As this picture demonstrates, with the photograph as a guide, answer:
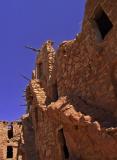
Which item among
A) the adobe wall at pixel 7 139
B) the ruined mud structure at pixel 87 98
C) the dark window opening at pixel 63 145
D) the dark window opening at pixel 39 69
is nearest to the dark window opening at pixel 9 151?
the adobe wall at pixel 7 139

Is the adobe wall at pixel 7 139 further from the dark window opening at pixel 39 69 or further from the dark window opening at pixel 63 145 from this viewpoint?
the dark window opening at pixel 63 145

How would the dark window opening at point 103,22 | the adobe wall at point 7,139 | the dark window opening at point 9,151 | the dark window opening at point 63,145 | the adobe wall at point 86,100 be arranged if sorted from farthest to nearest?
1. the dark window opening at point 9,151
2. the adobe wall at point 7,139
3. the dark window opening at point 63,145
4. the dark window opening at point 103,22
5. the adobe wall at point 86,100

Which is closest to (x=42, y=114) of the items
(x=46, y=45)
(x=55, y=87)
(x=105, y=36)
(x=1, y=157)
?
(x=55, y=87)

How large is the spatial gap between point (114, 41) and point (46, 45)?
9.72m

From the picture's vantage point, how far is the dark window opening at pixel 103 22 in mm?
15045

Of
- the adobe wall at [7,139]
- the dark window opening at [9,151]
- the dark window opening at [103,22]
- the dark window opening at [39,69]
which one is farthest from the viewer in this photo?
the dark window opening at [9,151]

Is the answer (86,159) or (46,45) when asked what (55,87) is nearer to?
(46,45)

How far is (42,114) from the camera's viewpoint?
19.1 m

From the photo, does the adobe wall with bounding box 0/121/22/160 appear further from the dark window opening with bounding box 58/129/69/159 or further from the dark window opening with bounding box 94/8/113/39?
the dark window opening with bounding box 94/8/113/39

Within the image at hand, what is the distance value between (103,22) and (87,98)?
3.43 meters

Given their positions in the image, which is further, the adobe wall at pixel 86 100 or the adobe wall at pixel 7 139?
the adobe wall at pixel 7 139

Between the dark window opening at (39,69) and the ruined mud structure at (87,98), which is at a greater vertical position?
the dark window opening at (39,69)

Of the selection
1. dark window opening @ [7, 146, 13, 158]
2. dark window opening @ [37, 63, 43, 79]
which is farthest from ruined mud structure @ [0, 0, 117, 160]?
dark window opening @ [7, 146, 13, 158]

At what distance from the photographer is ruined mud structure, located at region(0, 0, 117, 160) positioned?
1258 centimetres
